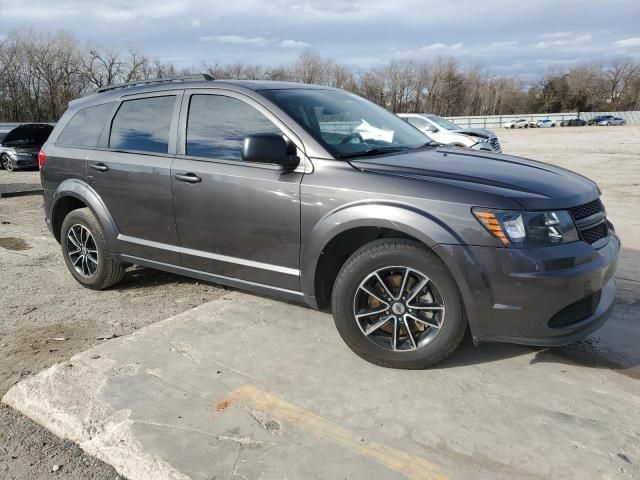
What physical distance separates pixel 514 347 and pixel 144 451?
93.6 inches

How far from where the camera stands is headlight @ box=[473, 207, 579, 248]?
2785 mm

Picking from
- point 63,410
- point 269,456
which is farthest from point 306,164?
point 63,410

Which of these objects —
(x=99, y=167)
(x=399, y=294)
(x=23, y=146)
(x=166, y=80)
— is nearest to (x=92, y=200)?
(x=99, y=167)

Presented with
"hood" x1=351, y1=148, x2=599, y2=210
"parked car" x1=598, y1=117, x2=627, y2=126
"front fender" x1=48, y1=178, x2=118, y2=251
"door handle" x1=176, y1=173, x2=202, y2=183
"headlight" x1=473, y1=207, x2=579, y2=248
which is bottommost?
"front fender" x1=48, y1=178, x2=118, y2=251

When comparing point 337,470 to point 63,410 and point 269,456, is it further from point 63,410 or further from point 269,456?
point 63,410

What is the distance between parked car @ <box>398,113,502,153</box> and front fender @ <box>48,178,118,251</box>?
10.2 m

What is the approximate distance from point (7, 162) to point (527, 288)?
18.8 meters

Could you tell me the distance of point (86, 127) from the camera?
4812 millimetres

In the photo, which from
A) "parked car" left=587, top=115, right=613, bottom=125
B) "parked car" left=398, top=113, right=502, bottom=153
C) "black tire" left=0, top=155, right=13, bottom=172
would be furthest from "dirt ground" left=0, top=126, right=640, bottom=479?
"parked car" left=587, top=115, right=613, bottom=125

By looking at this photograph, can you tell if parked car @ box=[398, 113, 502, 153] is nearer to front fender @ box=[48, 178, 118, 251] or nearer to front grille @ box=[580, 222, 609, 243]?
front fender @ box=[48, 178, 118, 251]

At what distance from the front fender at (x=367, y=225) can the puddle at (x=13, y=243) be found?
480 cm

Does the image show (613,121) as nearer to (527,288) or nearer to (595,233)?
(595,233)

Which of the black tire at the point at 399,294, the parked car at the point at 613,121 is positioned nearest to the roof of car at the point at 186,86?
the black tire at the point at 399,294

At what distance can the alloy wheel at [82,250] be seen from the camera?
4795 millimetres
